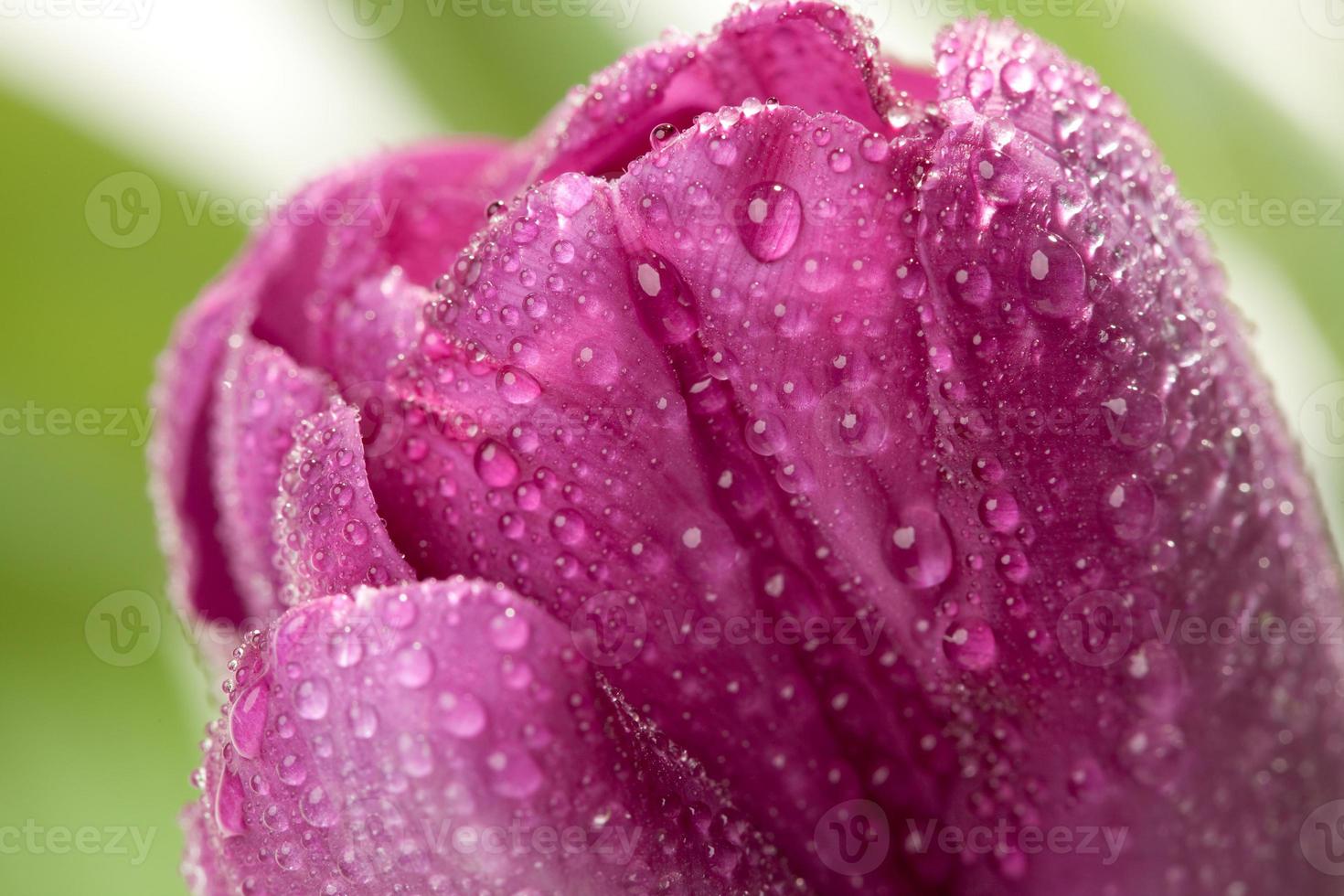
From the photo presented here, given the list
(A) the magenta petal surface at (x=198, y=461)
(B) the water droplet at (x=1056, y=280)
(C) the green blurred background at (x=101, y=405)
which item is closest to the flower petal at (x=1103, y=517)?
(B) the water droplet at (x=1056, y=280)

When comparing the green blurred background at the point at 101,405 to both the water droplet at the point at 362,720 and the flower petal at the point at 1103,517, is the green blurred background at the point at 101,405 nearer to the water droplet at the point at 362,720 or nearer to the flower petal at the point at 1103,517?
the flower petal at the point at 1103,517

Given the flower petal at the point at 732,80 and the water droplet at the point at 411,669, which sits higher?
the flower petal at the point at 732,80

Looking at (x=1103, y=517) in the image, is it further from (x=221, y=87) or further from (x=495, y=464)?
(x=221, y=87)

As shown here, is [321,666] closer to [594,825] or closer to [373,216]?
[594,825]

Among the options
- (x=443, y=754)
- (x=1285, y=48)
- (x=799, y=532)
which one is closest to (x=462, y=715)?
(x=443, y=754)

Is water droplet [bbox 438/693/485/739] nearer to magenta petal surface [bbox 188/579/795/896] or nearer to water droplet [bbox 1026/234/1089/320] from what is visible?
magenta petal surface [bbox 188/579/795/896]

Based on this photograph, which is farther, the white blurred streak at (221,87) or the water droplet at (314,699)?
the white blurred streak at (221,87)

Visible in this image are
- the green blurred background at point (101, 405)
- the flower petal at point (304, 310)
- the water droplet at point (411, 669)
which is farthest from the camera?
the green blurred background at point (101, 405)

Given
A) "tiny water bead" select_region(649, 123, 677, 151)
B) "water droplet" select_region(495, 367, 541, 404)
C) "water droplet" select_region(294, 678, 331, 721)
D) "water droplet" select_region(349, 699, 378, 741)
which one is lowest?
"water droplet" select_region(349, 699, 378, 741)

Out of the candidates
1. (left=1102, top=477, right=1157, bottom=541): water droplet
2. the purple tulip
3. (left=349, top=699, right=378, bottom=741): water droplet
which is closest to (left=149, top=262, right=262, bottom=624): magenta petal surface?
the purple tulip
